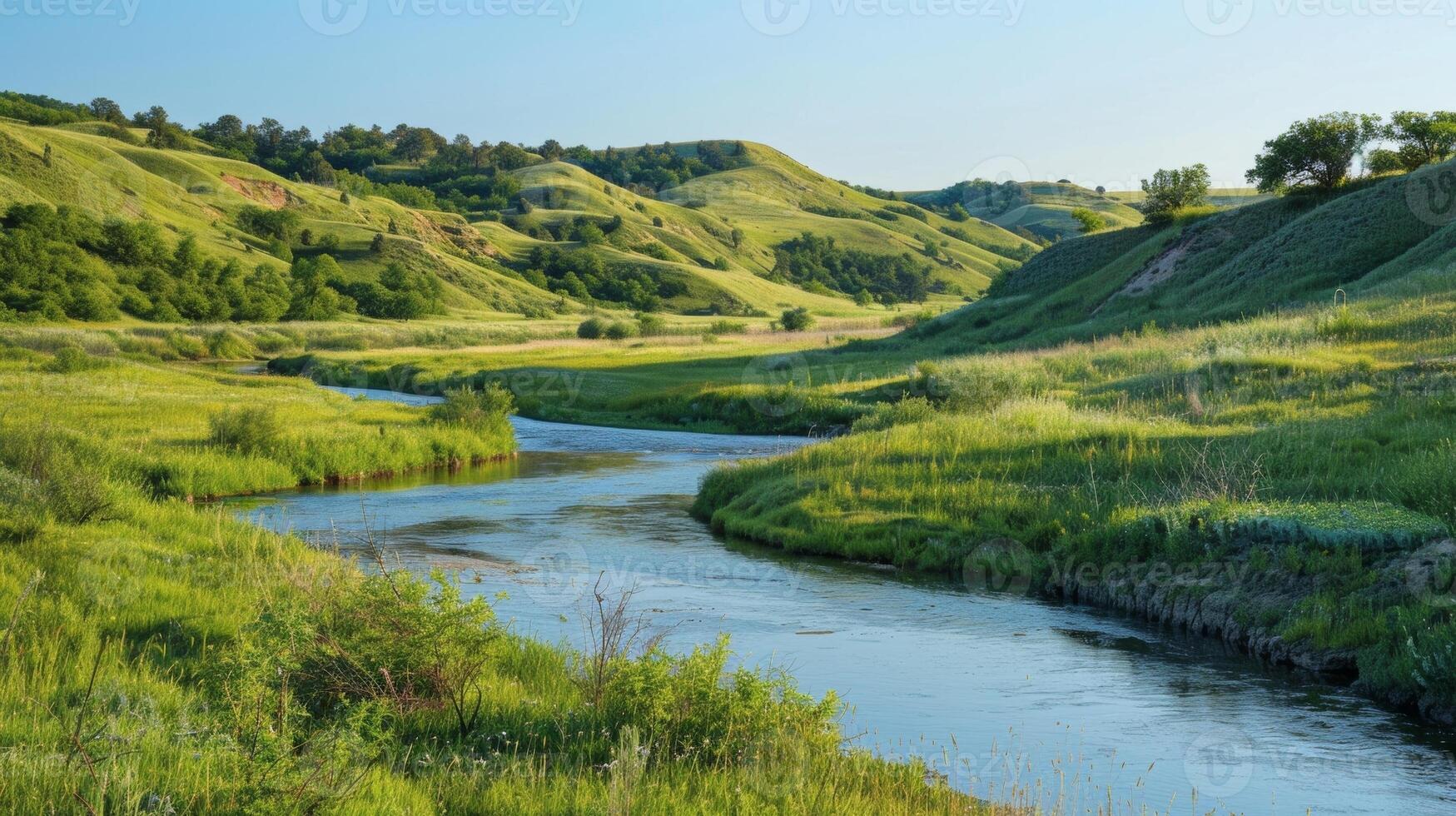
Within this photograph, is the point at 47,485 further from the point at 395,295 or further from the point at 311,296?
the point at 395,295

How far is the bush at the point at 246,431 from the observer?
1118 inches

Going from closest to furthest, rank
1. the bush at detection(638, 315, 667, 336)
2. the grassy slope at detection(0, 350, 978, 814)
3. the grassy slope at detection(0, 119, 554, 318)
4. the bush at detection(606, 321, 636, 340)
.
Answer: the grassy slope at detection(0, 350, 978, 814)
the bush at detection(606, 321, 636, 340)
the bush at detection(638, 315, 667, 336)
the grassy slope at detection(0, 119, 554, 318)

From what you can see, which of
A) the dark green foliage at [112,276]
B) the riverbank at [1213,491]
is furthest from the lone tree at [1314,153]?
the dark green foliage at [112,276]

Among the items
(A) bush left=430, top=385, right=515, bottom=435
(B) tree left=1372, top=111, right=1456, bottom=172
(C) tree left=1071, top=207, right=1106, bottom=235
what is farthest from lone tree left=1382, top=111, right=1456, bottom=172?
(A) bush left=430, top=385, right=515, bottom=435

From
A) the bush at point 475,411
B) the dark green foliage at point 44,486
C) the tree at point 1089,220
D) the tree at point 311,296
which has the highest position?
the tree at point 1089,220

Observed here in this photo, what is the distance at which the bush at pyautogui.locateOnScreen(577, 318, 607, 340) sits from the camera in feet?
312

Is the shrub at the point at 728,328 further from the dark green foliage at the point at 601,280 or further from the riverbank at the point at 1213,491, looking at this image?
the riverbank at the point at 1213,491

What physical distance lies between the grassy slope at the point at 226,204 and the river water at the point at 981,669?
10991 centimetres

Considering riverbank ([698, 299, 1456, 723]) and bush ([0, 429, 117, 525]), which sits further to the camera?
bush ([0, 429, 117, 525])

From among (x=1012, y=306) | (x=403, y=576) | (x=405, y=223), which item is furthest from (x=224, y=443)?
(x=405, y=223)

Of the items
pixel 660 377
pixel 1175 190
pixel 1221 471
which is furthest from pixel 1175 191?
pixel 1221 471

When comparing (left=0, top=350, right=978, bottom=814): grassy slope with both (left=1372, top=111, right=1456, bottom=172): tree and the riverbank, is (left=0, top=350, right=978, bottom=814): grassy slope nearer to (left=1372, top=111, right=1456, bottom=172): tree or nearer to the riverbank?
the riverbank

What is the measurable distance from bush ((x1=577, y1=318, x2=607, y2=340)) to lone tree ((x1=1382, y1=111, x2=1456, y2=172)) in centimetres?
5757

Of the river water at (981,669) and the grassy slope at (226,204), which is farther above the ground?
the grassy slope at (226,204)
